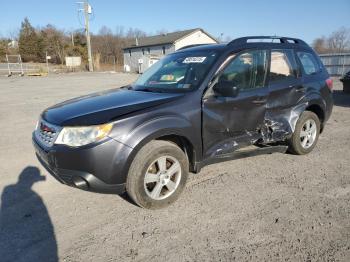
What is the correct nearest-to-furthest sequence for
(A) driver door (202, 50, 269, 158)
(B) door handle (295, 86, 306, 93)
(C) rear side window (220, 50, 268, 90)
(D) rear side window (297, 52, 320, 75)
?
(A) driver door (202, 50, 269, 158)
(C) rear side window (220, 50, 268, 90)
(B) door handle (295, 86, 306, 93)
(D) rear side window (297, 52, 320, 75)

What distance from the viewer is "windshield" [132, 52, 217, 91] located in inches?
160

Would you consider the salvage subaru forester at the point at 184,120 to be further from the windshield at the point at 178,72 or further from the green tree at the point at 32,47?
the green tree at the point at 32,47

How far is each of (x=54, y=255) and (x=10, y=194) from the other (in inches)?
61.9

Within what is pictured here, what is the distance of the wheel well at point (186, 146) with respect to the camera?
150 inches

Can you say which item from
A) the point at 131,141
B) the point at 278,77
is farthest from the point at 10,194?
the point at 278,77

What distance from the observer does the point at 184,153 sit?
387cm

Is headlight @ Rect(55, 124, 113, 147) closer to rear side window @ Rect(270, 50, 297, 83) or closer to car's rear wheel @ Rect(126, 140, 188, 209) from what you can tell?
car's rear wheel @ Rect(126, 140, 188, 209)

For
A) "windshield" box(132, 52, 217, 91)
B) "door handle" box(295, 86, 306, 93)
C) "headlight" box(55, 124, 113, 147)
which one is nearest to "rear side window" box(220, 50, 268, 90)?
"windshield" box(132, 52, 217, 91)

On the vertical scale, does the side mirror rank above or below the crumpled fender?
above

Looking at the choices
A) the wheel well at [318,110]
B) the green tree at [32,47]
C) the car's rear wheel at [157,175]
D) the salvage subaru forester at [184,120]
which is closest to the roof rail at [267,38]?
the salvage subaru forester at [184,120]

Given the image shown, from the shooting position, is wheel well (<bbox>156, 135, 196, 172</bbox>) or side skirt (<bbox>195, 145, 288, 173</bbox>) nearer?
wheel well (<bbox>156, 135, 196, 172</bbox>)

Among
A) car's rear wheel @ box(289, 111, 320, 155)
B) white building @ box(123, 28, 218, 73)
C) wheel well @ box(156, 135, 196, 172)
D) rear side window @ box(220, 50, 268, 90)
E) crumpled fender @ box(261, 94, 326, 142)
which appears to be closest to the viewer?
wheel well @ box(156, 135, 196, 172)

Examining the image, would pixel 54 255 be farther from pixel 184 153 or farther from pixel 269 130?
pixel 269 130

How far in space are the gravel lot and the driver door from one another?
0.60 m
